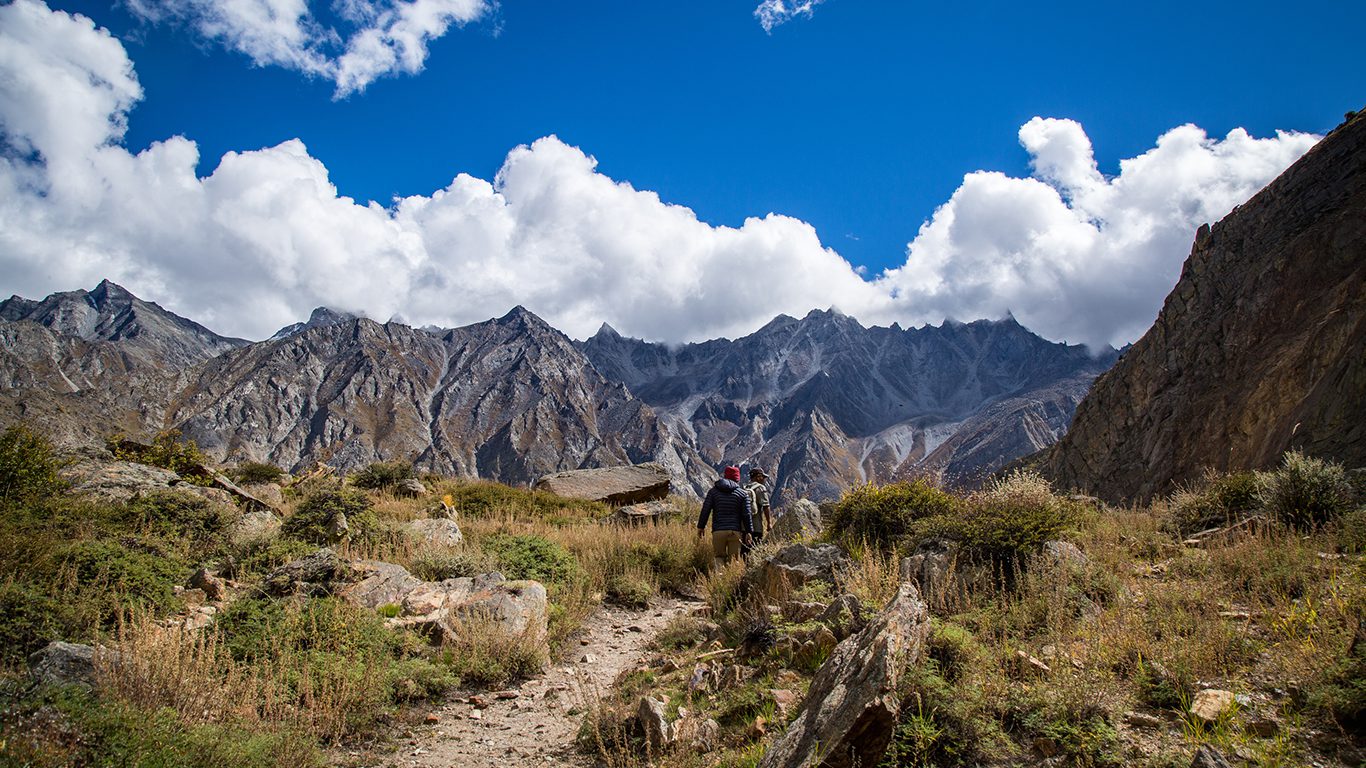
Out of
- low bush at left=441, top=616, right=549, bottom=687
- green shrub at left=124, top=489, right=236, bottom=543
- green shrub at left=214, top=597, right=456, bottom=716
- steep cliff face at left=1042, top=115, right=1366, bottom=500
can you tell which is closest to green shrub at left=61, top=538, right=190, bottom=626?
green shrub at left=214, top=597, right=456, bottom=716

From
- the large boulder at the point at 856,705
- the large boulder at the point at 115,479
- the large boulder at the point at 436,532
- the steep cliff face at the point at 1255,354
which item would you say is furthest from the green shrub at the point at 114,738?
the steep cliff face at the point at 1255,354

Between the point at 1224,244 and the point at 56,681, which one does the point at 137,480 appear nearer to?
the point at 56,681

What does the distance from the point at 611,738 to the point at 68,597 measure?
205 inches

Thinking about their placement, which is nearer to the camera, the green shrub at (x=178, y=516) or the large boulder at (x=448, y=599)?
the large boulder at (x=448, y=599)

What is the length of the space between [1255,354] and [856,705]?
38990mm

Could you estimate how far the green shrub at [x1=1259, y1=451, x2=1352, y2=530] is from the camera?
27.5 feet

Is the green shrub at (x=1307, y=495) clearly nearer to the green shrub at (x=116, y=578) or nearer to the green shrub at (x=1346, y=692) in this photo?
the green shrub at (x=1346, y=692)

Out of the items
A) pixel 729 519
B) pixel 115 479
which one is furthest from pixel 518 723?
pixel 115 479

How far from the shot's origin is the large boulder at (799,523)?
12.5m

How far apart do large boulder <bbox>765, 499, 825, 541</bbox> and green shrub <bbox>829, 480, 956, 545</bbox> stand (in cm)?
146

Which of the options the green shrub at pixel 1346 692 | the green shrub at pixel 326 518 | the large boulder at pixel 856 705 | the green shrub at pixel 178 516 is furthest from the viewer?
the green shrub at pixel 326 518

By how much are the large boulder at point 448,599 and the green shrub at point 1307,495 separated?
9508mm

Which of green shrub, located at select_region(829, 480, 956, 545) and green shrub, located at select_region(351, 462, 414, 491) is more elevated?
green shrub, located at select_region(351, 462, 414, 491)

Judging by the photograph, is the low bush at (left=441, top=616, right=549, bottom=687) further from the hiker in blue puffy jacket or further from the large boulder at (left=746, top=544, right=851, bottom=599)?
the hiker in blue puffy jacket
